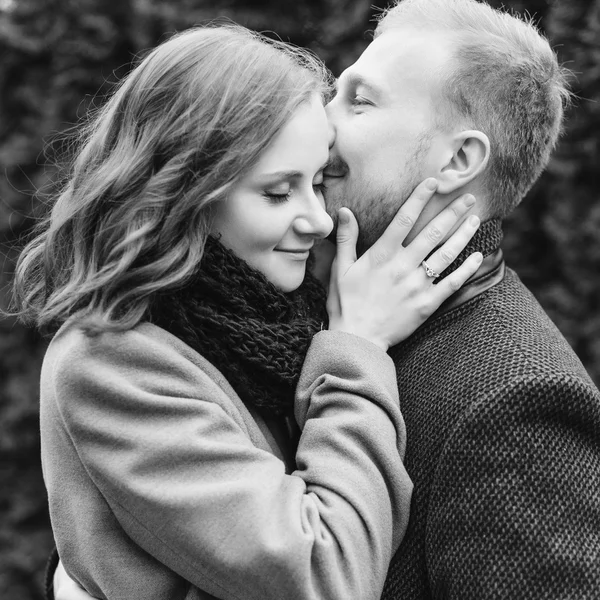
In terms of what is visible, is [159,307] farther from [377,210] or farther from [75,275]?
[377,210]

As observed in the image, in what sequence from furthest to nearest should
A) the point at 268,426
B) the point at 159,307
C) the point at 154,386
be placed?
1. the point at 268,426
2. the point at 159,307
3. the point at 154,386

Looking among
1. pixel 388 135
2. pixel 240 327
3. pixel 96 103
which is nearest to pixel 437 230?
pixel 388 135

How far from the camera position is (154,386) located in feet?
5.72

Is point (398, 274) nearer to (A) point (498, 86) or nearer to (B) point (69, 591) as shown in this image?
(A) point (498, 86)

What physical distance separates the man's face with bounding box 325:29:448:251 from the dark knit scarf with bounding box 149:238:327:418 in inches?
18.7

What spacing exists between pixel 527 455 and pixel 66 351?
3.42 ft

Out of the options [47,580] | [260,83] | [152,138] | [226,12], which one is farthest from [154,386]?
[226,12]

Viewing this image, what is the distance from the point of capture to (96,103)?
13.9 feet

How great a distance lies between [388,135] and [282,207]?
0.47 meters

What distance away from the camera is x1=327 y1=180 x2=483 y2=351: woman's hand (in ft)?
6.91

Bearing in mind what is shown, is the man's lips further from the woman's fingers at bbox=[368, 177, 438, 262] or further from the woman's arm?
the woman's arm

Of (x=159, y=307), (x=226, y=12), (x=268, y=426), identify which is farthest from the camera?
(x=226, y=12)

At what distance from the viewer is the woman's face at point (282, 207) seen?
1938mm

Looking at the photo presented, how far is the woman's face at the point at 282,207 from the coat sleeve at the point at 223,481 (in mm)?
348
